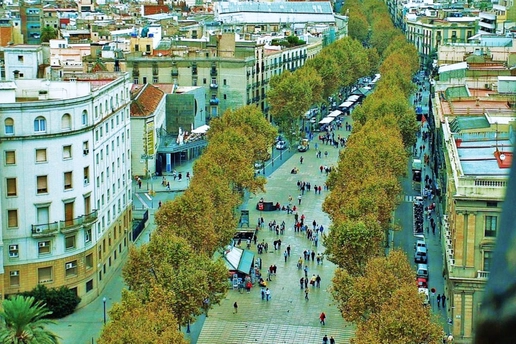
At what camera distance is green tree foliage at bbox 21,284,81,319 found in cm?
5706

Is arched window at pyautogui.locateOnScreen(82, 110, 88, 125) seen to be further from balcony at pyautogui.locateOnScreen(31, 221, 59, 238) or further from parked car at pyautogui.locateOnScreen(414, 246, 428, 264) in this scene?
parked car at pyautogui.locateOnScreen(414, 246, 428, 264)

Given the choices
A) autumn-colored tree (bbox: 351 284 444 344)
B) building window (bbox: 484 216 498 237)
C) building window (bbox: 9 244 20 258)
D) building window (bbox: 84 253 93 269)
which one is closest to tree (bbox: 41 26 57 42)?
building window (bbox: 84 253 93 269)

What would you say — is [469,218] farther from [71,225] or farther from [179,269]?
[71,225]

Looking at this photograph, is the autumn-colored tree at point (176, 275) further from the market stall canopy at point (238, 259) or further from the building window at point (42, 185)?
the market stall canopy at point (238, 259)

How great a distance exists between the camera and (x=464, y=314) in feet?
177

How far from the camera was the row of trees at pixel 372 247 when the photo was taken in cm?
4196

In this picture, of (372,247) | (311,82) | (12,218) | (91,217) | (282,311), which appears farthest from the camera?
(311,82)


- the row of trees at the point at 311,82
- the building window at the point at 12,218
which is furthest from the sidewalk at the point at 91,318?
the row of trees at the point at 311,82

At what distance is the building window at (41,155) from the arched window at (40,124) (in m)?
1.23

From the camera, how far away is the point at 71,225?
5972 cm

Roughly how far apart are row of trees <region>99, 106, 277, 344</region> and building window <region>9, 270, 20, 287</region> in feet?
30.2

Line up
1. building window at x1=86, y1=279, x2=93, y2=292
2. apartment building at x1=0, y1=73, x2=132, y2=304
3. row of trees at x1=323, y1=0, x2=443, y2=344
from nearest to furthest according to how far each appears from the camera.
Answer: row of trees at x1=323, y1=0, x2=443, y2=344
apartment building at x1=0, y1=73, x2=132, y2=304
building window at x1=86, y1=279, x2=93, y2=292

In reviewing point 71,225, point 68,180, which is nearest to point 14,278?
point 71,225

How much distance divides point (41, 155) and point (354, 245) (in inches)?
793
